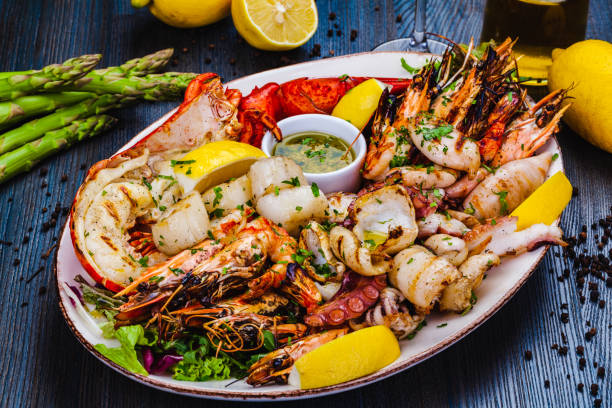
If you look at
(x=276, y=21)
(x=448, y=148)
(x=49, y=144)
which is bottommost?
(x=49, y=144)

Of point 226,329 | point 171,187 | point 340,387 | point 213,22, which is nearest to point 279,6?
point 213,22

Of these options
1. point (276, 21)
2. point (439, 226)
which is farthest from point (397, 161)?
point (276, 21)

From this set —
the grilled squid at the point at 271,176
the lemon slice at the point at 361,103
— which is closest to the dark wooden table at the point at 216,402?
the grilled squid at the point at 271,176

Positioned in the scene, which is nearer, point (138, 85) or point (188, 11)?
point (138, 85)

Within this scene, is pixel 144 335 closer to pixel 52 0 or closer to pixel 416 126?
pixel 416 126

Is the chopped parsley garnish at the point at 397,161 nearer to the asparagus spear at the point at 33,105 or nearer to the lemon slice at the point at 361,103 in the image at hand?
the lemon slice at the point at 361,103

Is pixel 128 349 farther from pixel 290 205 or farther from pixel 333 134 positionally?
pixel 333 134

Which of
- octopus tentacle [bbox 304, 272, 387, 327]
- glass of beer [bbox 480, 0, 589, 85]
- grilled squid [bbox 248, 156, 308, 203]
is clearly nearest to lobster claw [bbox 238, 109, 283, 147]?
grilled squid [bbox 248, 156, 308, 203]
